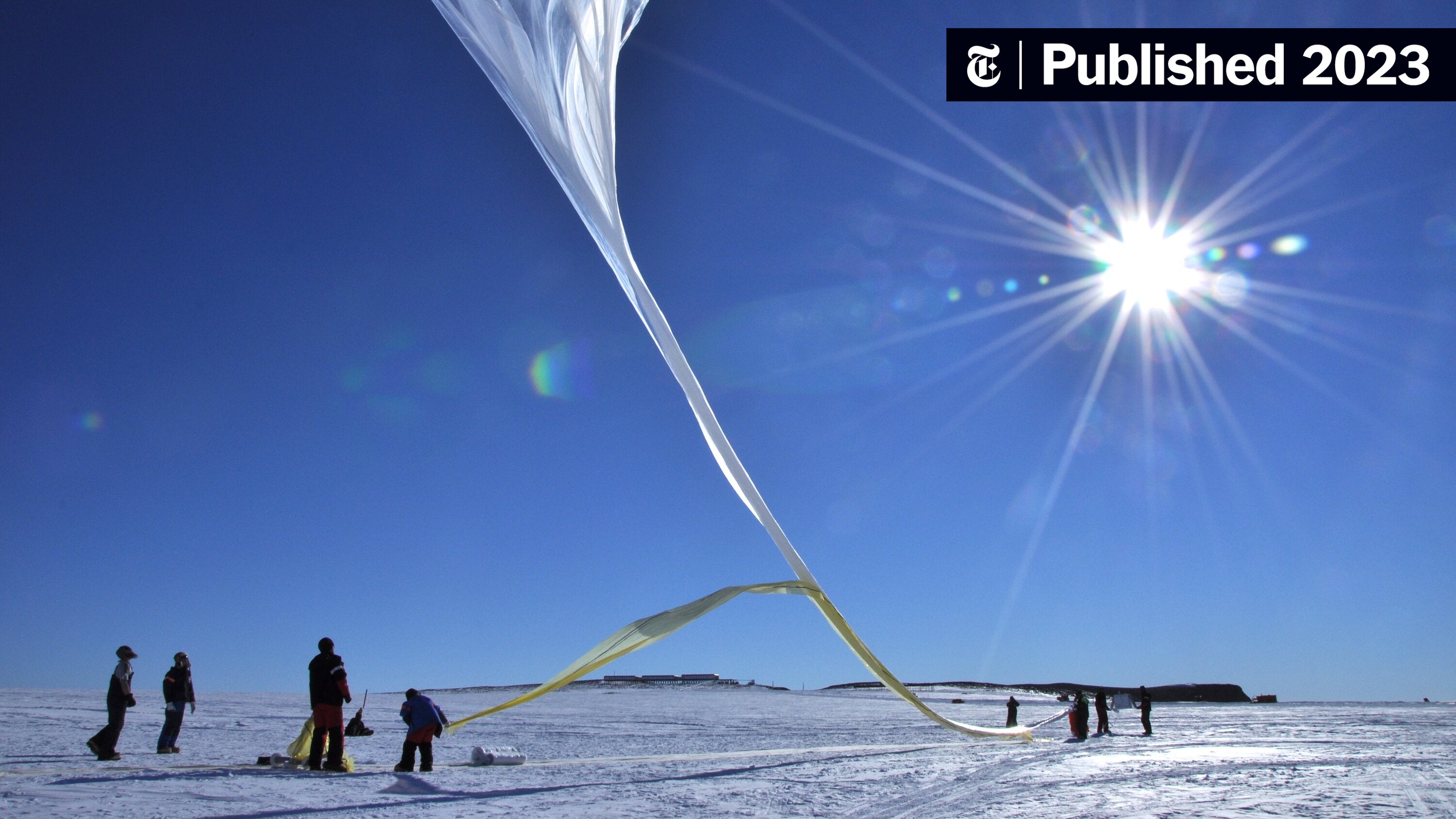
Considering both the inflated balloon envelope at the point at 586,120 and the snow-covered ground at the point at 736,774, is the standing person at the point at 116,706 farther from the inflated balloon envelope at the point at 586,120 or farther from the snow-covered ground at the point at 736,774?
the inflated balloon envelope at the point at 586,120

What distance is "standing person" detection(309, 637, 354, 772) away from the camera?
25.0ft

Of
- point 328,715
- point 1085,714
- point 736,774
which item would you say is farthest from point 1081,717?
point 328,715

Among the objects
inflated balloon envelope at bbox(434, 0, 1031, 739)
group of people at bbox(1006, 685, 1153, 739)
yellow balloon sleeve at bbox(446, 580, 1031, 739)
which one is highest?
inflated balloon envelope at bbox(434, 0, 1031, 739)

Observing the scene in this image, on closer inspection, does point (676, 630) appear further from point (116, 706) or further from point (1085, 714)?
point (1085, 714)

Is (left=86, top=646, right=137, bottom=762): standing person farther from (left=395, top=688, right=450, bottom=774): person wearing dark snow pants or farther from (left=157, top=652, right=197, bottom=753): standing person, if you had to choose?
(left=395, top=688, right=450, bottom=774): person wearing dark snow pants

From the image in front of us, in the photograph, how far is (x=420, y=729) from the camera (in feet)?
26.2

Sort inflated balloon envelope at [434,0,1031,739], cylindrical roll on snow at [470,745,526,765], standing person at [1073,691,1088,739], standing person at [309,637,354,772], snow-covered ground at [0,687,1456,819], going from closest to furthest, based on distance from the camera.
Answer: snow-covered ground at [0,687,1456,819], inflated balloon envelope at [434,0,1031,739], standing person at [309,637,354,772], cylindrical roll on snow at [470,745,526,765], standing person at [1073,691,1088,739]

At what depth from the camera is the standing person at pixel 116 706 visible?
8.12 metres

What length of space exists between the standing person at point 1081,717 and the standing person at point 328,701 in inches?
455

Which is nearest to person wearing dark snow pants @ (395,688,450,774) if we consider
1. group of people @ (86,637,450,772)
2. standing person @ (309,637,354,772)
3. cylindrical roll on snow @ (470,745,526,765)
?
group of people @ (86,637,450,772)

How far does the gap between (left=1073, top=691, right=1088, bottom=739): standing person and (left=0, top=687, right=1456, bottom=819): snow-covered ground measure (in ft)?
1.25

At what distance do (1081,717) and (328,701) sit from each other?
1196cm

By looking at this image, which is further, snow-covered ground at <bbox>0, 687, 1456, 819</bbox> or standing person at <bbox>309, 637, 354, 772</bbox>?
standing person at <bbox>309, 637, 354, 772</bbox>

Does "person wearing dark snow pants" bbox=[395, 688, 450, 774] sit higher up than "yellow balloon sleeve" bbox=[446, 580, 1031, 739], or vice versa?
"yellow balloon sleeve" bbox=[446, 580, 1031, 739]
